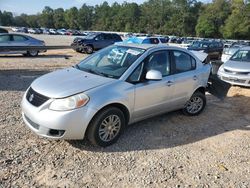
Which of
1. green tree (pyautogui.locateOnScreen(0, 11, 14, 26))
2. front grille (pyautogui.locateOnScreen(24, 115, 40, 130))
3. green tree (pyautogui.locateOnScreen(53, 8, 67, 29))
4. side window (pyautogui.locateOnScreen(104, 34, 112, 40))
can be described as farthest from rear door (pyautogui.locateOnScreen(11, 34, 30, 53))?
green tree (pyautogui.locateOnScreen(53, 8, 67, 29))

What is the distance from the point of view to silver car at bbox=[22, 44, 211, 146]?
4469 mm

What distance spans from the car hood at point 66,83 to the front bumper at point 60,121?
0.73ft

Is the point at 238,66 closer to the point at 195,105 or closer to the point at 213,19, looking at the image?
the point at 195,105

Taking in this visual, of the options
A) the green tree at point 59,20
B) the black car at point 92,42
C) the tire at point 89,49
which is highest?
the black car at point 92,42

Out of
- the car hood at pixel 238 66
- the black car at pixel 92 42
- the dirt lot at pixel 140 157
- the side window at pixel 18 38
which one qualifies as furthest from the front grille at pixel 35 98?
the black car at pixel 92 42

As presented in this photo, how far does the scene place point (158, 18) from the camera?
116 metres

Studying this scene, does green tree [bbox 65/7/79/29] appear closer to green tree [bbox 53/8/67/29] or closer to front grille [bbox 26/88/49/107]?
green tree [bbox 53/8/67/29]

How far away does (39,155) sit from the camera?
15.0ft

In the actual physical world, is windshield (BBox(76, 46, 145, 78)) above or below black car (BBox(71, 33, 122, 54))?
above

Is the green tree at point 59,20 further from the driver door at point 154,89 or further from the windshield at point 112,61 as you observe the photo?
the driver door at point 154,89

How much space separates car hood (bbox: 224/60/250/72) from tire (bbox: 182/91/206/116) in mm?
4002

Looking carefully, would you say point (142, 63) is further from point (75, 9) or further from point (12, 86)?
point (75, 9)

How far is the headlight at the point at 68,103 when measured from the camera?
4422mm

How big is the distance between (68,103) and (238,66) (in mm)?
7808
